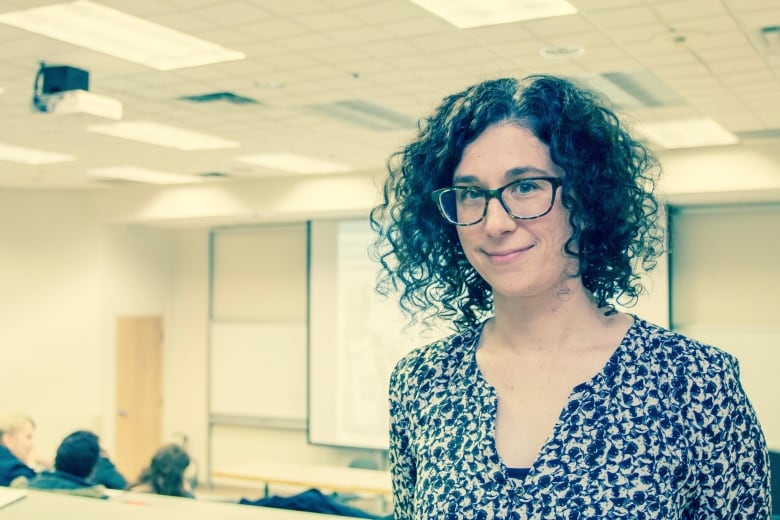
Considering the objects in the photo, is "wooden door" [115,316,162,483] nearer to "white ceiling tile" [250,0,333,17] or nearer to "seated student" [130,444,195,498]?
"seated student" [130,444,195,498]

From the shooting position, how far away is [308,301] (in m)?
10.1

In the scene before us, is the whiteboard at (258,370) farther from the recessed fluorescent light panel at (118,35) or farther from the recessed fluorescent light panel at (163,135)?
the recessed fluorescent light panel at (118,35)

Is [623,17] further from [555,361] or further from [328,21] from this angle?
[555,361]

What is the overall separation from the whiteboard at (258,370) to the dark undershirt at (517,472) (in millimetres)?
9421

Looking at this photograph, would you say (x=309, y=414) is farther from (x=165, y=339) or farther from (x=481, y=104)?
(x=481, y=104)

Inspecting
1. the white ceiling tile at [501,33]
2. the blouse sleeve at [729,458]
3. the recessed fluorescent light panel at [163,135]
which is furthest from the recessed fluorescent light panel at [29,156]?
the blouse sleeve at [729,458]

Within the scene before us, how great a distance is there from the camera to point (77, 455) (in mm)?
5129

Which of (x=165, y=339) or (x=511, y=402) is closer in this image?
(x=511, y=402)

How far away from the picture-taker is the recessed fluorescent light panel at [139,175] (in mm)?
9055

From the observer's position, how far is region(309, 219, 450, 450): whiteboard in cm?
984

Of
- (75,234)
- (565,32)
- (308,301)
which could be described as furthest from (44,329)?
(565,32)

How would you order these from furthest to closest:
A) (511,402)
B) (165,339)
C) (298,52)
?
(165,339)
(298,52)
(511,402)

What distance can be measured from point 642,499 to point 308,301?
9097 mm

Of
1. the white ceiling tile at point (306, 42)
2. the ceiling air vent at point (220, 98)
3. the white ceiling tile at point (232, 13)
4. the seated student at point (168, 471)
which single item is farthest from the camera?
the seated student at point (168, 471)
